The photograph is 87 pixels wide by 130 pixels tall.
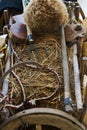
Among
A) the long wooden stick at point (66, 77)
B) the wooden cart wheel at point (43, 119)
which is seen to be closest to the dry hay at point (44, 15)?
the long wooden stick at point (66, 77)

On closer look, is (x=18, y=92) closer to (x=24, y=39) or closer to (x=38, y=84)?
(x=38, y=84)

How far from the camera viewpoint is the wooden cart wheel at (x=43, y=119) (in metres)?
1.19

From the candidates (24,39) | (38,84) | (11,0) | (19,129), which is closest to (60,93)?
(38,84)

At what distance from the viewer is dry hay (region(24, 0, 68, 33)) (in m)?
1.68

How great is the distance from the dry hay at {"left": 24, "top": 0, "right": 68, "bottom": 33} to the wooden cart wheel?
0.66 m

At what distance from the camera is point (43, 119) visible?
3.94 feet

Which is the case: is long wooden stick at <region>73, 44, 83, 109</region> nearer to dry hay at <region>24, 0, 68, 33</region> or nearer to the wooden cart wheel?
the wooden cart wheel

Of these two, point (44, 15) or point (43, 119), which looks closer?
point (43, 119)

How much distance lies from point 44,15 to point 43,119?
695 millimetres

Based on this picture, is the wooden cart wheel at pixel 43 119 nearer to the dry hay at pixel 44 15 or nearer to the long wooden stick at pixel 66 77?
the long wooden stick at pixel 66 77

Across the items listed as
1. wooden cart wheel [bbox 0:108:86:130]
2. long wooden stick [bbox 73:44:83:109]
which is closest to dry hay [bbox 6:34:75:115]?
long wooden stick [bbox 73:44:83:109]

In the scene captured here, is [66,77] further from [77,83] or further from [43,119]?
[43,119]

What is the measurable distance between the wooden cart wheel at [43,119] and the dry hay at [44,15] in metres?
0.66

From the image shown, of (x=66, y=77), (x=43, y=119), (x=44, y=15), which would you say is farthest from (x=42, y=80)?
(x=44, y=15)
